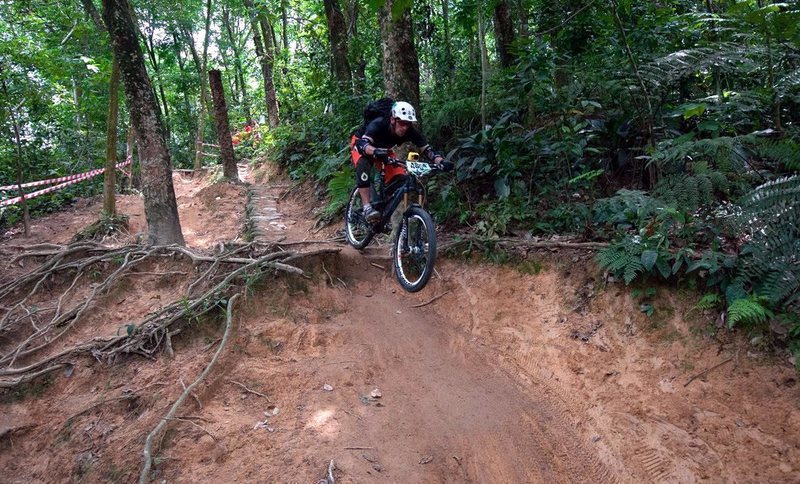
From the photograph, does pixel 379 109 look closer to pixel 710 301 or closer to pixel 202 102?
pixel 710 301

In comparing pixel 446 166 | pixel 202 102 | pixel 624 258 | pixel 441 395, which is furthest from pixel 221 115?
pixel 624 258

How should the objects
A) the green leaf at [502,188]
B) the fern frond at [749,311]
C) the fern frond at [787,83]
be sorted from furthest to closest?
the green leaf at [502,188] < the fern frond at [787,83] < the fern frond at [749,311]

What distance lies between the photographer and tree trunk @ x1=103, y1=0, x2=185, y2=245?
5.57 m

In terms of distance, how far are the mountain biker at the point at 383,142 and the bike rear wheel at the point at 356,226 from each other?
0.38 metres

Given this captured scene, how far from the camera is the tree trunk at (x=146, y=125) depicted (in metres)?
5.57

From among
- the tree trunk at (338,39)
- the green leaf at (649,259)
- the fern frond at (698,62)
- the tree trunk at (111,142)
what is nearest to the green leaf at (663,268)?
the green leaf at (649,259)

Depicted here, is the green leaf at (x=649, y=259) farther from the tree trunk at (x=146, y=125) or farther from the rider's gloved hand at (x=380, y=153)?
the tree trunk at (x=146, y=125)

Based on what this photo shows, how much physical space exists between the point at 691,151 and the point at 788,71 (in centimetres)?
183

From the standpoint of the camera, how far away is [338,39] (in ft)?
37.0

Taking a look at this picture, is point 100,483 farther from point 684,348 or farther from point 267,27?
point 267,27

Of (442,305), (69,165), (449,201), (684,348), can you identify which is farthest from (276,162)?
(684,348)

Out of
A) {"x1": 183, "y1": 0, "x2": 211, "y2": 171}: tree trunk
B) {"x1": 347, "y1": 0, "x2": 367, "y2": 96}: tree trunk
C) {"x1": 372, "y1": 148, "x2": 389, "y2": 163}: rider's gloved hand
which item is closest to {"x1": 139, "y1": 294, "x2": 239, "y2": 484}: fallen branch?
{"x1": 372, "y1": 148, "x2": 389, "y2": 163}: rider's gloved hand

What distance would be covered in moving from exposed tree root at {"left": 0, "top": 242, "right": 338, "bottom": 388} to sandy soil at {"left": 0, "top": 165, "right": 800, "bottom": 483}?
0.15m

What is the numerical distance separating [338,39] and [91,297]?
8397mm
